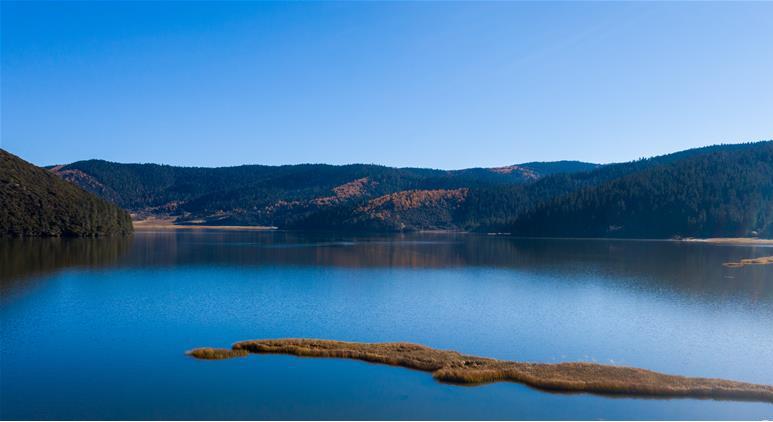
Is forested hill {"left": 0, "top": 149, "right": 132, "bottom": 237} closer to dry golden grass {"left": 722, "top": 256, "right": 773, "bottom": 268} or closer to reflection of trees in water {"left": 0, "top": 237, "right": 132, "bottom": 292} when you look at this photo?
reflection of trees in water {"left": 0, "top": 237, "right": 132, "bottom": 292}

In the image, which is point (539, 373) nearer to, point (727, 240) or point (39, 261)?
point (39, 261)

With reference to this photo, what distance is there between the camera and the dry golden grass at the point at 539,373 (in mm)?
24203

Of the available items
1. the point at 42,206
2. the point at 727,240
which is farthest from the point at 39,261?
the point at 727,240

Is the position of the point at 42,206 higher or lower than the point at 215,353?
higher

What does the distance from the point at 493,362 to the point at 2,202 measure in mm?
143877

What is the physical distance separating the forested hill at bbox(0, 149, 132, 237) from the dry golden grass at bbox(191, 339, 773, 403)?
130844 millimetres

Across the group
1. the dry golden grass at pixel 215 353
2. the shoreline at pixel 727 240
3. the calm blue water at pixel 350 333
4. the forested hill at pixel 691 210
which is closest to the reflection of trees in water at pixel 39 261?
the calm blue water at pixel 350 333

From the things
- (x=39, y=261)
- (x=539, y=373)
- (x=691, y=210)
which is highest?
(x=691, y=210)

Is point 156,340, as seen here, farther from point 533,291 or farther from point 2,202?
point 2,202

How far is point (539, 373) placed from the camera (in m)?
26.4

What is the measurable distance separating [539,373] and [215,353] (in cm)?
1522

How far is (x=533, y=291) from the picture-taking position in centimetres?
5462

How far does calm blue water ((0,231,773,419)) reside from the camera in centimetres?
2278

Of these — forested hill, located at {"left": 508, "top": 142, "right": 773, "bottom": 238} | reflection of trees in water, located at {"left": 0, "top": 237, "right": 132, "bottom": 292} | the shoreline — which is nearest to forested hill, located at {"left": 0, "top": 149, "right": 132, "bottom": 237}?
reflection of trees in water, located at {"left": 0, "top": 237, "right": 132, "bottom": 292}
